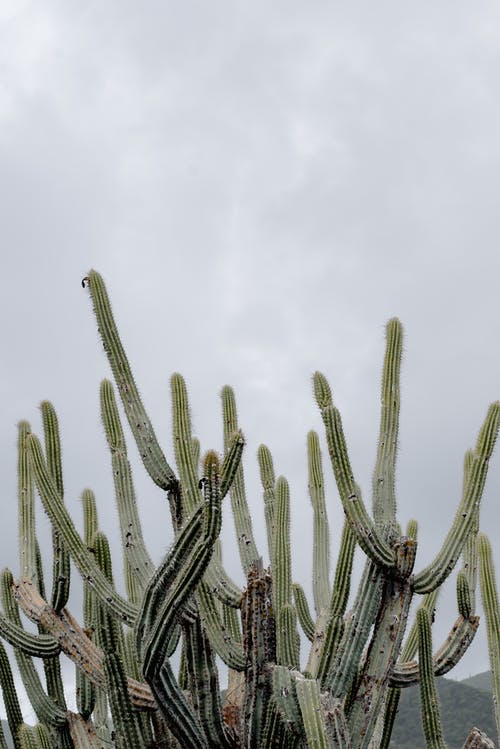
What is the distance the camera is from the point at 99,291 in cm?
780

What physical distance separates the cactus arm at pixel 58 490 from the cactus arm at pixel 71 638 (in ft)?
0.40

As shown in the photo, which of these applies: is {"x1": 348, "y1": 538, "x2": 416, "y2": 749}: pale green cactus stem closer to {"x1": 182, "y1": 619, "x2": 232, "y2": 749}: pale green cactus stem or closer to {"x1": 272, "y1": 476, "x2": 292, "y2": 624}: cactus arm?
{"x1": 272, "y1": 476, "x2": 292, "y2": 624}: cactus arm

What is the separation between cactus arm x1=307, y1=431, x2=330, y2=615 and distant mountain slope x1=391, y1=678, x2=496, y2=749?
3849 cm

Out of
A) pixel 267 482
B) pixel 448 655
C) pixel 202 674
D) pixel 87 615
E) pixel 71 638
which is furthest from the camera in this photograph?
pixel 267 482

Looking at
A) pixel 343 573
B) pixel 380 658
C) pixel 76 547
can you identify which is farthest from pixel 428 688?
pixel 76 547

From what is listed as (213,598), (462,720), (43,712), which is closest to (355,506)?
(213,598)

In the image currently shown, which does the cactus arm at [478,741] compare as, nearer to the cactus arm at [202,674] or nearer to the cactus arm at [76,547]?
the cactus arm at [202,674]

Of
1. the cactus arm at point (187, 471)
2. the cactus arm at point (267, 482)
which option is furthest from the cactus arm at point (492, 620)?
the cactus arm at point (267, 482)

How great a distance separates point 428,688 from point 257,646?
1.55 metres

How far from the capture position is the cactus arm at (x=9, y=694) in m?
8.39

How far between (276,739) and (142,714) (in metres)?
0.95

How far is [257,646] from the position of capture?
662 centimetres

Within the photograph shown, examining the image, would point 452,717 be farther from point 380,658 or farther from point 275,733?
point 275,733

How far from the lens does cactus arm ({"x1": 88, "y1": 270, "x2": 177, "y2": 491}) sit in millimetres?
7559
